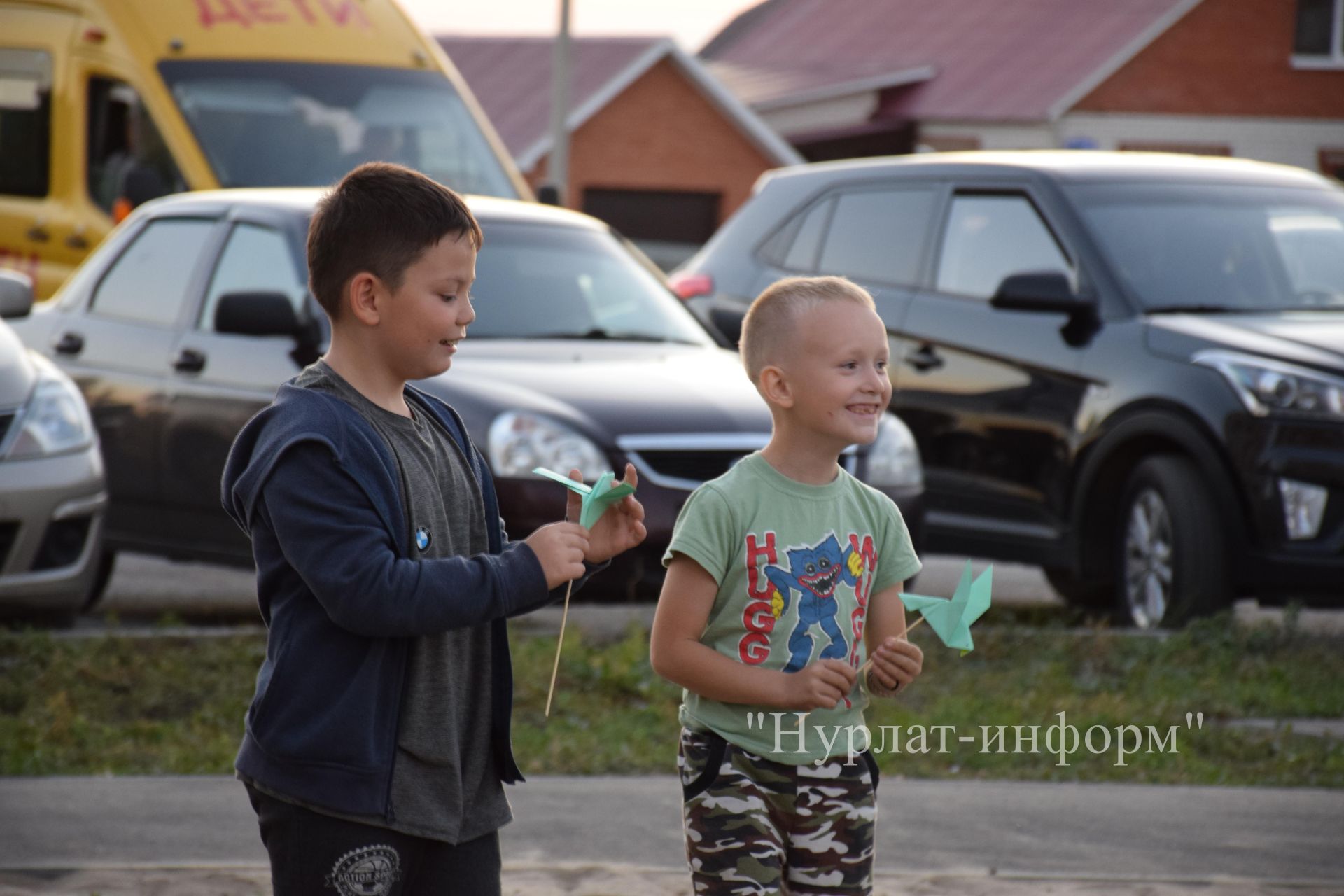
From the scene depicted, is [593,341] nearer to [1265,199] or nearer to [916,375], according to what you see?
[916,375]

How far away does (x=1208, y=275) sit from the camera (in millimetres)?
7887

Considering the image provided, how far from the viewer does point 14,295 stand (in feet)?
24.7

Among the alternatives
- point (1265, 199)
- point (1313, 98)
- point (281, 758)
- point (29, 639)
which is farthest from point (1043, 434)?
point (1313, 98)

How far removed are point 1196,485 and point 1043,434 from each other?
31.6 inches

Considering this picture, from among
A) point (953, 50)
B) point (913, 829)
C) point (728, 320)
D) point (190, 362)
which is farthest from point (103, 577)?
point (953, 50)

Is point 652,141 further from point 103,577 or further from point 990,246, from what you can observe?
point 103,577

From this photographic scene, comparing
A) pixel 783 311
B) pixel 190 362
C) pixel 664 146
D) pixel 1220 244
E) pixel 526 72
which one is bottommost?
pixel 664 146

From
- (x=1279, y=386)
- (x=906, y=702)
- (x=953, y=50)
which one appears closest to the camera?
(x=906, y=702)

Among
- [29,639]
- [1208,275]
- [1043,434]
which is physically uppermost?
[1208,275]

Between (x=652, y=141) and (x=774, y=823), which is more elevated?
(x=774, y=823)

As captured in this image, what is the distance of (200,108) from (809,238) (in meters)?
3.76

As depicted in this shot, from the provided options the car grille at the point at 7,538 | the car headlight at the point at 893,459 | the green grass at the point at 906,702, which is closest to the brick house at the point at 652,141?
the car headlight at the point at 893,459

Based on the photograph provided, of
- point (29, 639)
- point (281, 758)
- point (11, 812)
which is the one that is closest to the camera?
point (281, 758)

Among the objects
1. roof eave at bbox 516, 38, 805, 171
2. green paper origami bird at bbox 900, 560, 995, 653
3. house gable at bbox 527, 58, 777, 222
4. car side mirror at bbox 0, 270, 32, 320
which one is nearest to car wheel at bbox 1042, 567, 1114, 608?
car side mirror at bbox 0, 270, 32, 320
